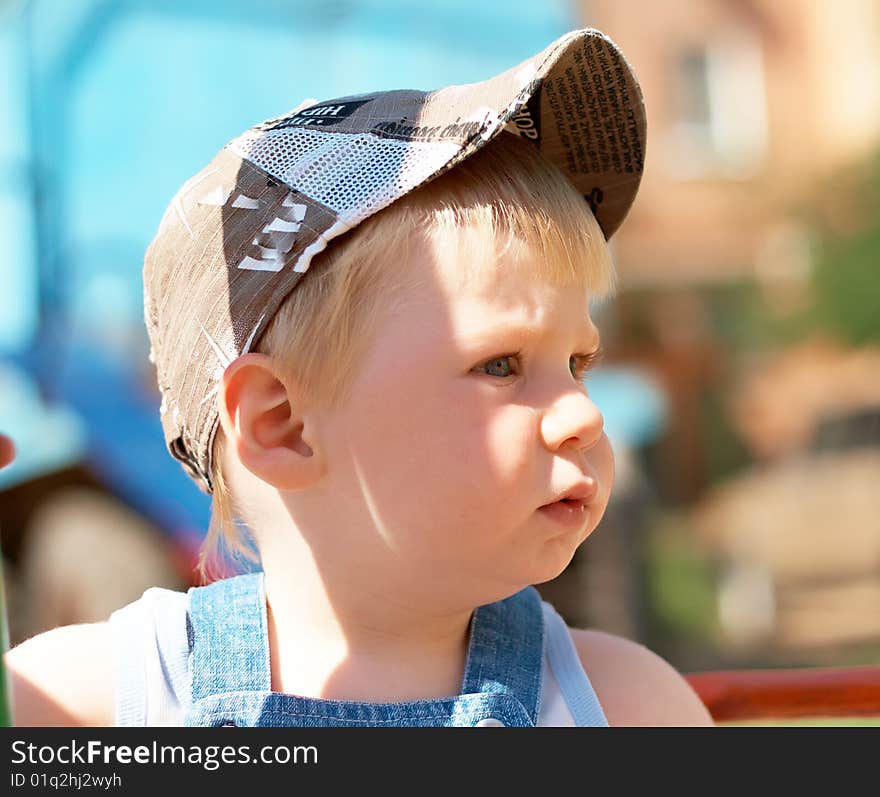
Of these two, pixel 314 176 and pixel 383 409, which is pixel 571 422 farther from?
pixel 314 176

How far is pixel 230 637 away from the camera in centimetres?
95

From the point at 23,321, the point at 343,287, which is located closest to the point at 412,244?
the point at 343,287

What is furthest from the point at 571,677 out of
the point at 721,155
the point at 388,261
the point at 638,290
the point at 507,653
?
the point at 721,155

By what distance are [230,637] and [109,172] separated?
101 inches

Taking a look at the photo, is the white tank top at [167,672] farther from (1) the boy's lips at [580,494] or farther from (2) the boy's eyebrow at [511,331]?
(2) the boy's eyebrow at [511,331]

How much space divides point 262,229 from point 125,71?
2.67 m

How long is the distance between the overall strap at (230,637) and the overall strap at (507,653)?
0.17 m

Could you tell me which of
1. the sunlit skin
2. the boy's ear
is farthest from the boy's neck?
the boy's ear

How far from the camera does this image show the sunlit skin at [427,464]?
0.85 meters

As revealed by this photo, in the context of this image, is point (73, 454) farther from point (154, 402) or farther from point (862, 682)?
point (862, 682)

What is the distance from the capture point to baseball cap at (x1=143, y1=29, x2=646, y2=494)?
0.88m

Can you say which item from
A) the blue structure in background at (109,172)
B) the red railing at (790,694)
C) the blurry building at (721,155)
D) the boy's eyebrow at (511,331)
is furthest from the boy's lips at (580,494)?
the blurry building at (721,155)

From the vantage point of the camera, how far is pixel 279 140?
93 centimetres

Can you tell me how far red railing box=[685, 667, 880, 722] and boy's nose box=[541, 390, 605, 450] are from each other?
393mm
